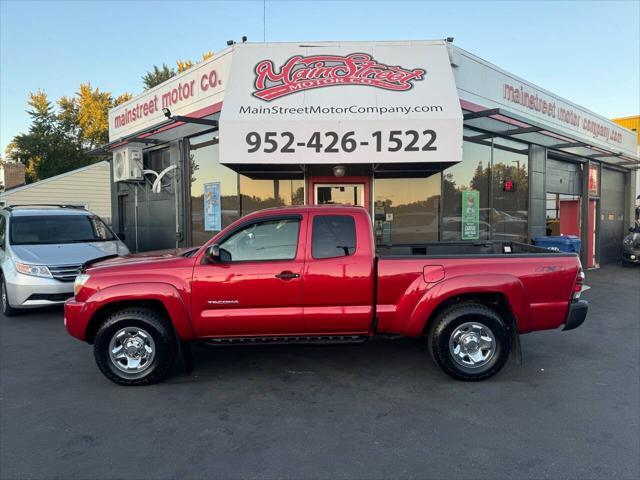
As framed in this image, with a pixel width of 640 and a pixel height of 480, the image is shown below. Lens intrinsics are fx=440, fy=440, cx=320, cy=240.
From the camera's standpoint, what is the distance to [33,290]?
7.38m

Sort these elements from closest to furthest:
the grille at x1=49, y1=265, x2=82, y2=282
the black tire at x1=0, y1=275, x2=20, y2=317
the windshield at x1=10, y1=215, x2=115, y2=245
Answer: the grille at x1=49, y1=265, x2=82, y2=282
the black tire at x1=0, y1=275, x2=20, y2=317
the windshield at x1=10, y1=215, x2=115, y2=245

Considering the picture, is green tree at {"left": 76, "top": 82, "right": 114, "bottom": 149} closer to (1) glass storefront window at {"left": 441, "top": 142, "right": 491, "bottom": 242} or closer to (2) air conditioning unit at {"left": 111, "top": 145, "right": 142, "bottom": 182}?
(2) air conditioning unit at {"left": 111, "top": 145, "right": 142, "bottom": 182}

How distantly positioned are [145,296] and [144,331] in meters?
0.39

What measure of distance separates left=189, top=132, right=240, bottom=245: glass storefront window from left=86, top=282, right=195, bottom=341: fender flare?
5.57 m

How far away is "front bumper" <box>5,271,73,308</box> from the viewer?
24.2 ft

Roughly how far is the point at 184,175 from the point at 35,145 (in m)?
34.5

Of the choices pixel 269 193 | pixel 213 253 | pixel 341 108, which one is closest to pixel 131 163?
pixel 269 193

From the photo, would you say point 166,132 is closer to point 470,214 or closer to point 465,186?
point 465,186

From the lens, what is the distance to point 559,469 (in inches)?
121

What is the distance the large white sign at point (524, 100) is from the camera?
9.71 metres

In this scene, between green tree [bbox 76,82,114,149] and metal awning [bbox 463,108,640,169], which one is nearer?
metal awning [bbox 463,108,640,169]

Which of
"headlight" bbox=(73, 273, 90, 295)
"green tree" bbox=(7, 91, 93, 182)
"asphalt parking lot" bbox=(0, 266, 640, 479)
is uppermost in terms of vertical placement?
"green tree" bbox=(7, 91, 93, 182)

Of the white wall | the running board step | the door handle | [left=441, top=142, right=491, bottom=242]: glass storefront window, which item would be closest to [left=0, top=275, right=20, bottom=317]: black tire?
the running board step

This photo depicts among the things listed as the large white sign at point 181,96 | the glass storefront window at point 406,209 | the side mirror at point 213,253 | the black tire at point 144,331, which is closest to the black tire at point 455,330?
the side mirror at point 213,253
